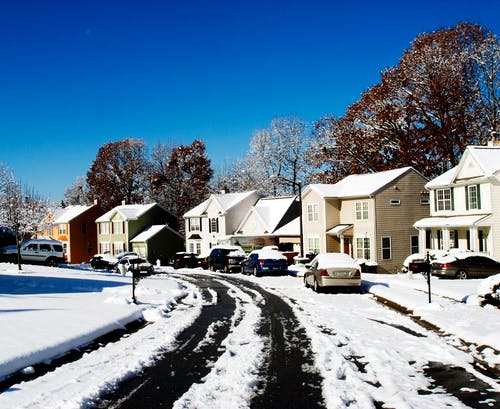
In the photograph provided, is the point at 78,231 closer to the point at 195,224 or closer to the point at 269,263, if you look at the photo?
the point at 195,224

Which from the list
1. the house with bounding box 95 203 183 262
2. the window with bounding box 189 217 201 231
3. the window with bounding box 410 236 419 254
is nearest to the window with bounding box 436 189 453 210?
the window with bounding box 410 236 419 254

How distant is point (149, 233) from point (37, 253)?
23568 millimetres

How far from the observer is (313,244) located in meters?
48.0

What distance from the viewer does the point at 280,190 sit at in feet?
241

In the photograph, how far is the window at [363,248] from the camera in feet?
142

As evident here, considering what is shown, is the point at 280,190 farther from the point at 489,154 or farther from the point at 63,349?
the point at 63,349

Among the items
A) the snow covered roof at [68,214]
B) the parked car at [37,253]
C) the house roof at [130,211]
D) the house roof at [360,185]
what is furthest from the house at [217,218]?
the snow covered roof at [68,214]

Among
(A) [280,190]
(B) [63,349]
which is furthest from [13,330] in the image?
(A) [280,190]

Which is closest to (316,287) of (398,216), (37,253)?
(398,216)

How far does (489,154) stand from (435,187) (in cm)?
528

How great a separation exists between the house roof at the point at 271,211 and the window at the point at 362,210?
11.4m

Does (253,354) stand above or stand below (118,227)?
below

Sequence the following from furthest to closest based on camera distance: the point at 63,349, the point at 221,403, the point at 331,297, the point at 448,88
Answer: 1. the point at 448,88
2. the point at 331,297
3. the point at 63,349
4. the point at 221,403

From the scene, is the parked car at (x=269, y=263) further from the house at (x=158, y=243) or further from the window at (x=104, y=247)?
the window at (x=104, y=247)
